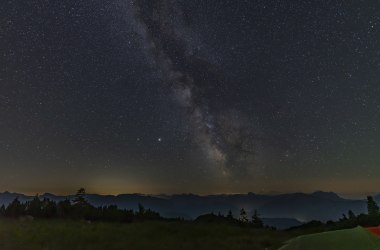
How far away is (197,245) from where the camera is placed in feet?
70.9

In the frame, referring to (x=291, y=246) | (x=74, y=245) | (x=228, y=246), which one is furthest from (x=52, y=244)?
(x=291, y=246)

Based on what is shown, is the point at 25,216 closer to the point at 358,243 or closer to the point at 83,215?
the point at 83,215

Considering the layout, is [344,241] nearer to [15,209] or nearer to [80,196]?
[15,209]

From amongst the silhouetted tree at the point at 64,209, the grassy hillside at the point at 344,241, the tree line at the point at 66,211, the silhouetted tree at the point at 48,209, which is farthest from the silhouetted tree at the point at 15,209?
the grassy hillside at the point at 344,241

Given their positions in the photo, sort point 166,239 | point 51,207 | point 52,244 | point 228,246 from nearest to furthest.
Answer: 1. point 52,244
2. point 228,246
3. point 166,239
4. point 51,207

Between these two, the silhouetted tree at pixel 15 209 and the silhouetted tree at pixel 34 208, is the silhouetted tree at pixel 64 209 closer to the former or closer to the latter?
the silhouetted tree at pixel 34 208

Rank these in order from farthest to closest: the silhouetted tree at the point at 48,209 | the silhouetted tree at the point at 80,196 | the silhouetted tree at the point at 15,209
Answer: the silhouetted tree at the point at 80,196, the silhouetted tree at the point at 48,209, the silhouetted tree at the point at 15,209

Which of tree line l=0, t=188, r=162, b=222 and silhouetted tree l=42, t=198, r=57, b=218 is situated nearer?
tree line l=0, t=188, r=162, b=222

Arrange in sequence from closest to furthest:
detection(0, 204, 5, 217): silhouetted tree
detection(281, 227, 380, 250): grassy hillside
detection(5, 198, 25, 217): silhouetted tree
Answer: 1. detection(281, 227, 380, 250): grassy hillside
2. detection(0, 204, 5, 217): silhouetted tree
3. detection(5, 198, 25, 217): silhouetted tree

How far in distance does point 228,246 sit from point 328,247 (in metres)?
12.6

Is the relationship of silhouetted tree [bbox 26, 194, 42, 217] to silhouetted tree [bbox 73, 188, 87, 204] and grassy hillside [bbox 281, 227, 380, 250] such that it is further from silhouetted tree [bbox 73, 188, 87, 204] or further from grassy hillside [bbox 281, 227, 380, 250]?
grassy hillside [bbox 281, 227, 380, 250]

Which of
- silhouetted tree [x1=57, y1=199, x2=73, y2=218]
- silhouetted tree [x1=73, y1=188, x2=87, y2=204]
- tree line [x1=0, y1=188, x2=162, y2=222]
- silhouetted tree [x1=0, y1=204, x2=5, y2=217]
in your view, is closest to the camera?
silhouetted tree [x1=0, y1=204, x2=5, y2=217]

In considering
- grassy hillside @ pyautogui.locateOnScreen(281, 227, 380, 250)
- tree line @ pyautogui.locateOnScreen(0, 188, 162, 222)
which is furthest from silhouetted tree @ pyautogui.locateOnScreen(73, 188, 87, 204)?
grassy hillside @ pyautogui.locateOnScreen(281, 227, 380, 250)

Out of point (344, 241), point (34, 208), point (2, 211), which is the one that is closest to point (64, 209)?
point (34, 208)
